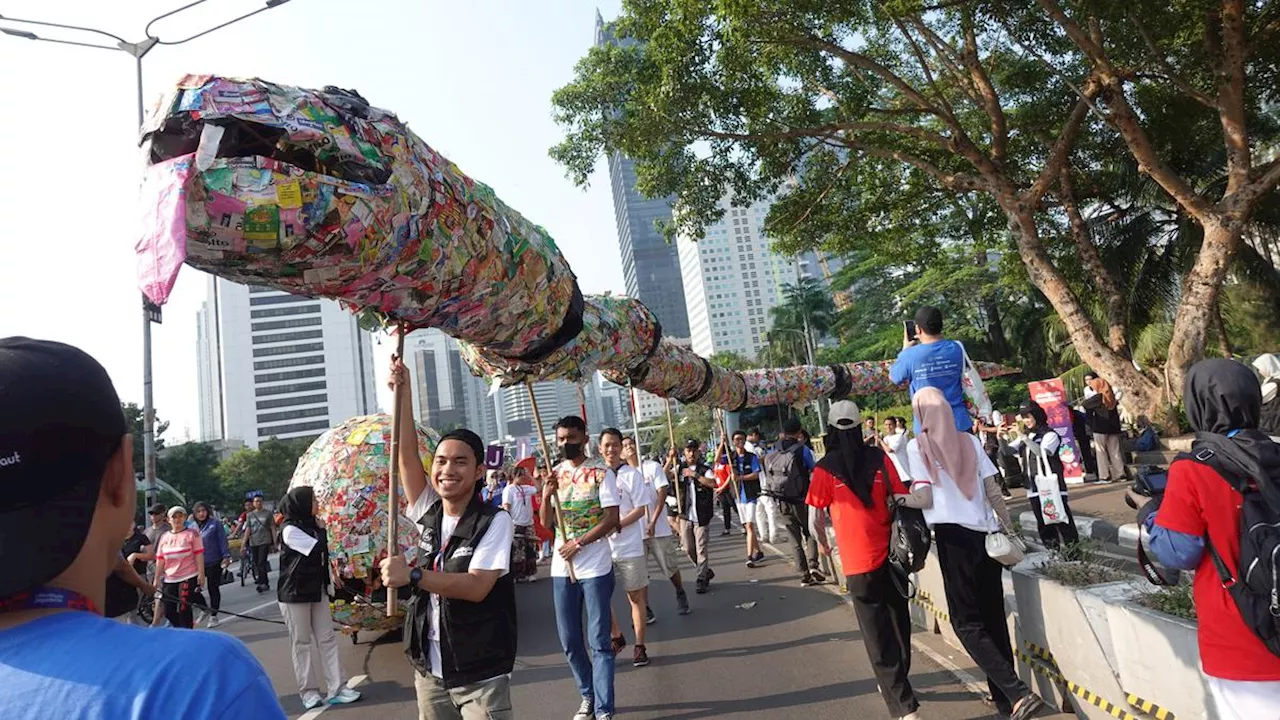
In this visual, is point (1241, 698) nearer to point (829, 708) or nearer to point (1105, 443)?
point (829, 708)

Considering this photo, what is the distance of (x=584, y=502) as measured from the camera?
205 inches

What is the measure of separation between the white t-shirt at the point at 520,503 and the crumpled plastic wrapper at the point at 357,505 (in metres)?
2.94

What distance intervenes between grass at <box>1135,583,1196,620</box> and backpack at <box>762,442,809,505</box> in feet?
11.5

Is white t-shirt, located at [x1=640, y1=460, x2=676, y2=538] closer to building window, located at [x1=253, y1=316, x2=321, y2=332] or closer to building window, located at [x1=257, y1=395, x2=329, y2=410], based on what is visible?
building window, located at [x1=257, y1=395, x2=329, y2=410]

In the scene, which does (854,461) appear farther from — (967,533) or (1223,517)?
(1223,517)

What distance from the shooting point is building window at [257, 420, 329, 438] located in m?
95.4

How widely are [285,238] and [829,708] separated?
3.93 m

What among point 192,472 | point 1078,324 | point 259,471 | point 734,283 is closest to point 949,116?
Answer: point 1078,324

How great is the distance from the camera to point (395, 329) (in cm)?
338

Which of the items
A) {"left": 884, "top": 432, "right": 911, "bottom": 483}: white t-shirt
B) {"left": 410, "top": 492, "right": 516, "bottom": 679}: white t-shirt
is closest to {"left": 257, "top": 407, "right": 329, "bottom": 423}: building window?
{"left": 884, "top": 432, "right": 911, "bottom": 483}: white t-shirt

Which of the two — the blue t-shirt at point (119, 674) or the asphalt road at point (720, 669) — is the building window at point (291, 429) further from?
the blue t-shirt at point (119, 674)

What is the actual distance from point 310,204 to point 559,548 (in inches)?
106

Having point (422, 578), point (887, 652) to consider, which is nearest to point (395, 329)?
point (422, 578)

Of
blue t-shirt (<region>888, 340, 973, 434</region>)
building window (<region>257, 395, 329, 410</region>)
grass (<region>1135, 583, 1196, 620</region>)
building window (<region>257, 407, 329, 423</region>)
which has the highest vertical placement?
building window (<region>257, 395, 329, 410</region>)
